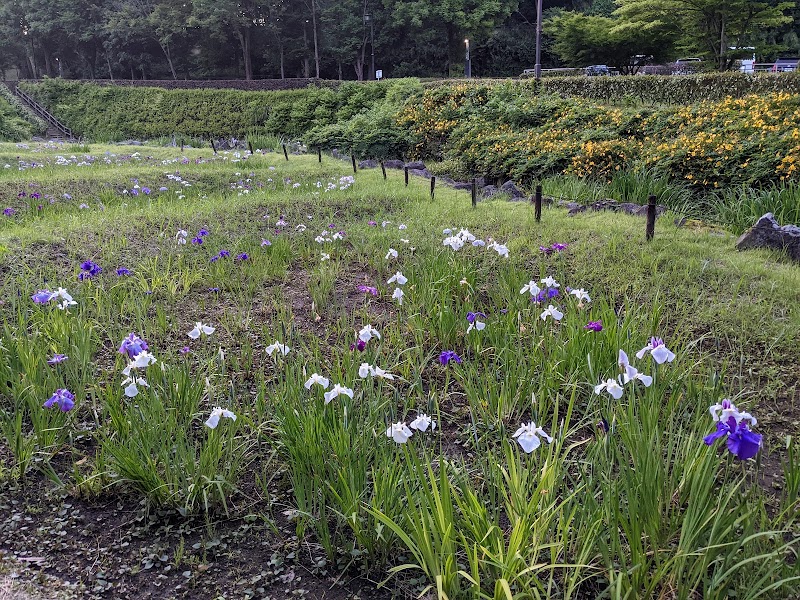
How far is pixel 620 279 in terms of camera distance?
4113mm

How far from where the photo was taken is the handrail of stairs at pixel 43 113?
26361mm

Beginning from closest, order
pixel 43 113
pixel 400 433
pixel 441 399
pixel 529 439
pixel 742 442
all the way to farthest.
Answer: pixel 742 442, pixel 529 439, pixel 400 433, pixel 441 399, pixel 43 113

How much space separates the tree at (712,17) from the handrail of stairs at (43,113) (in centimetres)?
2173

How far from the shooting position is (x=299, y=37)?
108 ft

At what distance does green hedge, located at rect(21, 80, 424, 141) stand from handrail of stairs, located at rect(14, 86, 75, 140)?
11.3 inches

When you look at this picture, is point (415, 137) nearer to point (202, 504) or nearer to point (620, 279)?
point (620, 279)

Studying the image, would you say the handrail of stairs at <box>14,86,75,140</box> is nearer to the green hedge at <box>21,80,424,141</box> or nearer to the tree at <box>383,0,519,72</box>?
the green hedge at <box>21,80,424,141</box>

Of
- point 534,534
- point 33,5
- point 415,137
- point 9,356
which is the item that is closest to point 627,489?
point 534,534

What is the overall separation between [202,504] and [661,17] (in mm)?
18798

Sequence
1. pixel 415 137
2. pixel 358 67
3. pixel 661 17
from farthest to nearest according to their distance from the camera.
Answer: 1. pixel 358 67
2. pixel 661 17
3. pixel 415 137

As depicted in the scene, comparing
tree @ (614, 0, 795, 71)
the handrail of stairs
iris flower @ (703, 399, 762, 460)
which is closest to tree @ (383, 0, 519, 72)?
tree @ (614, 0, 795, 71)

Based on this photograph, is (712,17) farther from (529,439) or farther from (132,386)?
(132,386)

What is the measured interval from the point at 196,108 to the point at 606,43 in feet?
53.6

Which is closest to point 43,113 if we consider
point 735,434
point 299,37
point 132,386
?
point 299,37
